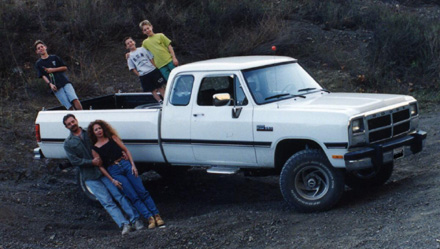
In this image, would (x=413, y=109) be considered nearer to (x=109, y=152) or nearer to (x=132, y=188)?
(x=132, y=188)

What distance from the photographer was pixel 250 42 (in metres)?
17.0

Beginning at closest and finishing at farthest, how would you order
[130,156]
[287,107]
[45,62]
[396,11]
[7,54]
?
[287,107] → [130,156] → [45,62] → [7,54] → [396,11]

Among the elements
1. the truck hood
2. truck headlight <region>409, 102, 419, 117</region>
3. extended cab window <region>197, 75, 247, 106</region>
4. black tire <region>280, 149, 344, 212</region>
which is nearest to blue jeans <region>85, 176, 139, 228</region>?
extended cab window <region>197, 75, 247, 106</region>

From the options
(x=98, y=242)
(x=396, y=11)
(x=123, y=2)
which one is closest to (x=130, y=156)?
(x=98, y=242)

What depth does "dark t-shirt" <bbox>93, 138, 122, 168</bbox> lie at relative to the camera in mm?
8812

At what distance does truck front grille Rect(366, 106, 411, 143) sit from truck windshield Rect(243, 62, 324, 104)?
3.64ft

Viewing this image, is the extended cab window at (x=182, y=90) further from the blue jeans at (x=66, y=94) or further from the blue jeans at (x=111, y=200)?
the blue jeans at (x=66, y=94)

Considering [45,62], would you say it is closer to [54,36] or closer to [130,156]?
[130,156]

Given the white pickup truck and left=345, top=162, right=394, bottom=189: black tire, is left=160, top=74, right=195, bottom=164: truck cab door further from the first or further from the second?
left=345, top=162, right=394, bottom=189: black tire

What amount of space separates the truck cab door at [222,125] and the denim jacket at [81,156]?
1.34 meters

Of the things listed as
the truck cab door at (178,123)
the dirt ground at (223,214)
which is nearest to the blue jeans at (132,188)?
the dirt ground at (223,214)

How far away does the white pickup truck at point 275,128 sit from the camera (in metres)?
7.70

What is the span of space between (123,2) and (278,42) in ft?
14.6

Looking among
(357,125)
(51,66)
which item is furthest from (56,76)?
(357,125)
